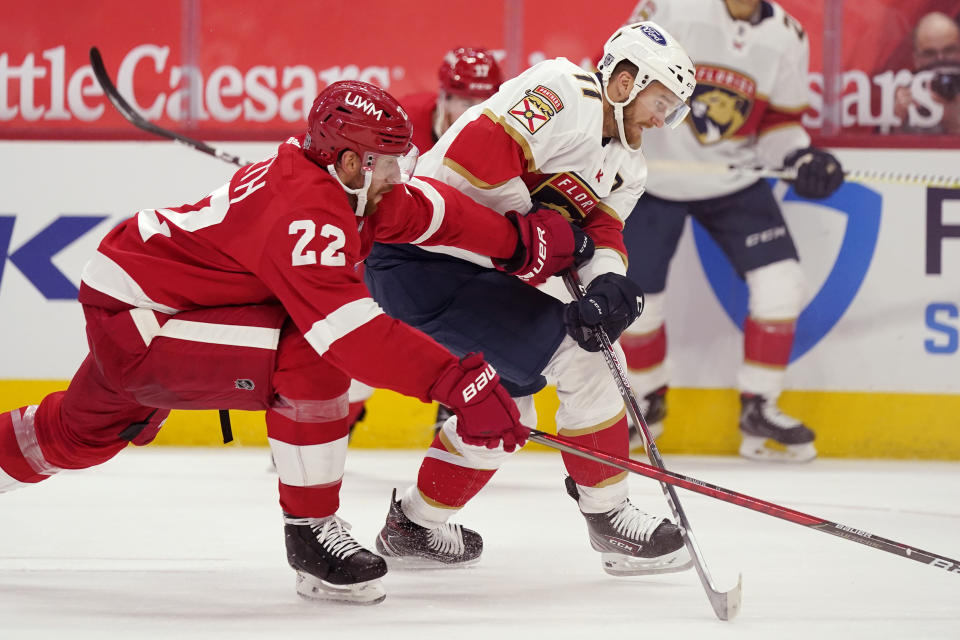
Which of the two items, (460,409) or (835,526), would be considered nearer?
(460,409)

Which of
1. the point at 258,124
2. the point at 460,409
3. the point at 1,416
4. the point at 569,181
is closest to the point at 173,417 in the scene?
the point at 258,124

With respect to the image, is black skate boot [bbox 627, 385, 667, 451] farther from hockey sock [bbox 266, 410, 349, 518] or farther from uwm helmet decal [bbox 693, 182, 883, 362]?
hockey sock [bbox 266, 410, 349, 518]

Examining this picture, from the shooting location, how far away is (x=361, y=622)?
2.06 meters

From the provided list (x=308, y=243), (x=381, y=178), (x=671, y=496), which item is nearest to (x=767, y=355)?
(x=671, y=496)

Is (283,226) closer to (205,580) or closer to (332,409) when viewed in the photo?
(332,409)

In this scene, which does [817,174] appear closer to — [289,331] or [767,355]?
[767,355]

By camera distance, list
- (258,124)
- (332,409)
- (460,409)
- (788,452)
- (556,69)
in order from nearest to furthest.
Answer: (460,409)
(332,409)
(556,69)
(788,452)
(258,124)

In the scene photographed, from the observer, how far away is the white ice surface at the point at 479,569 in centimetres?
206

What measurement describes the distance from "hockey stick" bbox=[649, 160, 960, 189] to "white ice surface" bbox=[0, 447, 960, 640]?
99 cm

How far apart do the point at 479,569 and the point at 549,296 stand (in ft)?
1.86

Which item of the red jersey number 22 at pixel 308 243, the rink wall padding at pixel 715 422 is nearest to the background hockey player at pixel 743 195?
the rink wall padding at pixel 715 422

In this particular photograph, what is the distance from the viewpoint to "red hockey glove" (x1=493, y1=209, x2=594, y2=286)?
246 centimetres

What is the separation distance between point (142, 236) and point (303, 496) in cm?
55

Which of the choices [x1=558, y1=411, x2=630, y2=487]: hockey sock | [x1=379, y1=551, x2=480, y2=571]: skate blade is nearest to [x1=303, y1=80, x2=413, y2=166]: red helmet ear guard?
[x1=558, y1=411, x2=630, y2=487]: hockey sock
